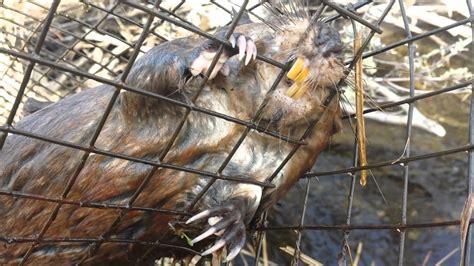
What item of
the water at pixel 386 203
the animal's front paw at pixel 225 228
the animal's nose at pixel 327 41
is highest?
the water at pixel 386 203

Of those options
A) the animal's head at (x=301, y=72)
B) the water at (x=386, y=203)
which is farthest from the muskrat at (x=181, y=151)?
the water at (x=386, y=203)

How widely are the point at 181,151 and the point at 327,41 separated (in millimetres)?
463

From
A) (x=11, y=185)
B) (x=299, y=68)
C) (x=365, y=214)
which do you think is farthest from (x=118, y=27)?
(x=299, y=68)

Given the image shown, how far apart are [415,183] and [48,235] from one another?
2258mm

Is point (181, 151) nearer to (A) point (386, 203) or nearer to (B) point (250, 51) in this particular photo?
(B) point (250, 51)

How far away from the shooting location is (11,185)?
2.02m

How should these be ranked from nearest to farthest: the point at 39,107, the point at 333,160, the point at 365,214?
the point at 39,107 < the point at 365,214 < the point at 333,160

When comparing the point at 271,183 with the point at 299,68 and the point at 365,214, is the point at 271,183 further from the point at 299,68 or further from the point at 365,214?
the point at 365,214

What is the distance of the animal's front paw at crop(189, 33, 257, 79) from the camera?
1.64 metres

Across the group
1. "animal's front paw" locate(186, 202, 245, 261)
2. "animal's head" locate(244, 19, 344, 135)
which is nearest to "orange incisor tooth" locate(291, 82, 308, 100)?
"animal's head" locate(244, 19, 344, 135)

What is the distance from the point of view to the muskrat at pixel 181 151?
1783 mm

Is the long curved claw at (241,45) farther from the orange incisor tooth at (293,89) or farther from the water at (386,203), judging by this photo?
the water at (386,203)

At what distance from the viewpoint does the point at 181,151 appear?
188cm

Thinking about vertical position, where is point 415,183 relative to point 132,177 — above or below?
above
